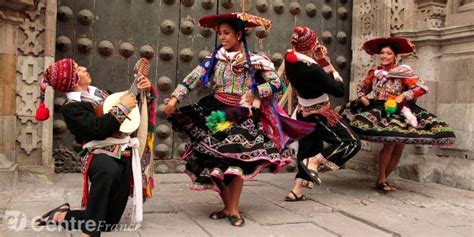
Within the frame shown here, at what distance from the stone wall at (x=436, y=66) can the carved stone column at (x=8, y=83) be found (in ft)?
13.3

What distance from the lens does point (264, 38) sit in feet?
20.9

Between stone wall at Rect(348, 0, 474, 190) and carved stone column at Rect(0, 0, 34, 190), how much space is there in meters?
4.05

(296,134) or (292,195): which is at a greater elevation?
(296,134)

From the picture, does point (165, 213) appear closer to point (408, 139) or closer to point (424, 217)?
point (424, 217)

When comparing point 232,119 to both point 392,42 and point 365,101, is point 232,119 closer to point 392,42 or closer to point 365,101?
point 365,101

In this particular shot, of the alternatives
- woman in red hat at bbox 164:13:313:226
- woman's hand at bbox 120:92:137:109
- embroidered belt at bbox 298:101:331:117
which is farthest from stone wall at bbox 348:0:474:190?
woman's hand at bbox 120:92:137:109

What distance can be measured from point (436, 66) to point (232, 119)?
328 cm

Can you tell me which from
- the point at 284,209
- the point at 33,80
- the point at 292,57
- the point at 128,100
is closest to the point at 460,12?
the point at 292,57

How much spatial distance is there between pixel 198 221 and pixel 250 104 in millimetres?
960

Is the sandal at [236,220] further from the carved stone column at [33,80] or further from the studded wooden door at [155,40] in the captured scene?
the studded wooden door at [155,40]

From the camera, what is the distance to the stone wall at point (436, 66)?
5.53 m

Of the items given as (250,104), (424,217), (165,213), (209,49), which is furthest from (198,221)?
(209,49)

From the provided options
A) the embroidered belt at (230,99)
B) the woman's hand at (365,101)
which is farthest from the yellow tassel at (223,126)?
the woman's hand at (365,101)

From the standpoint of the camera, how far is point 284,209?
4.30 m
